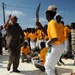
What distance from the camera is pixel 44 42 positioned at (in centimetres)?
853

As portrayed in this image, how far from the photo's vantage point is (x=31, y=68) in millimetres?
8672

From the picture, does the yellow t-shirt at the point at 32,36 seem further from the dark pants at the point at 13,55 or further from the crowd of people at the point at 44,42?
the dark pants at the point at 13,55

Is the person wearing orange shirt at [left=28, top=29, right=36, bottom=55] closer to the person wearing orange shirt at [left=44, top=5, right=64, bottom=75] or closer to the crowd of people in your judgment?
the crowd of people

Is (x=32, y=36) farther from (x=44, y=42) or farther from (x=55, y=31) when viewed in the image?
(x=55, y=31)

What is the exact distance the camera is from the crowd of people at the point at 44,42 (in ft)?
15.9

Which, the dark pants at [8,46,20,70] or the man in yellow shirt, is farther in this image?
the dark pants at [8,46,20,70]

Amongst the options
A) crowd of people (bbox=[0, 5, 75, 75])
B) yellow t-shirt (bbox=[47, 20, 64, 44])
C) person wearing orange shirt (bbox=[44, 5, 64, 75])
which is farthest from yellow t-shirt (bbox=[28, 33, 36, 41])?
yellow t-shirt (bbox=[47, 20, 64, 44])

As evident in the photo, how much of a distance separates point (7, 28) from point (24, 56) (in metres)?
3.01

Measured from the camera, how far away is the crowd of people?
4.86 metres

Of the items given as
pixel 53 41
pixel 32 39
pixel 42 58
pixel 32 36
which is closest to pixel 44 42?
pixel 42 58

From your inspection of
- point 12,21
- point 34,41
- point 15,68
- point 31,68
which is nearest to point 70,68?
point 31,68

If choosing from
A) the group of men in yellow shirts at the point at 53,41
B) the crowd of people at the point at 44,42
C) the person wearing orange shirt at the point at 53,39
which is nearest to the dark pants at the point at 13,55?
the crowd of people at the point at 44,42

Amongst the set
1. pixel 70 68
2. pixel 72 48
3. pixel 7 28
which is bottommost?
pixel 70 68

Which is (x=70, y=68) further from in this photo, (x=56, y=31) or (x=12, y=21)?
Result: (x=56, y=31)
